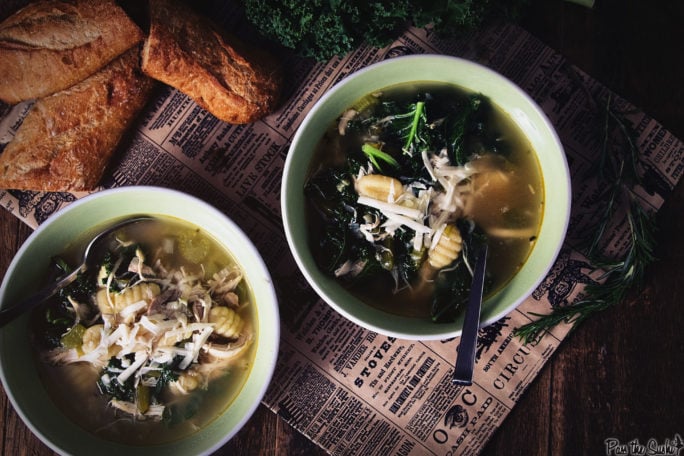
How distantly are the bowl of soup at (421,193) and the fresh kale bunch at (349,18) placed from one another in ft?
0.99

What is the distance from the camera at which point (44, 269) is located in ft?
8.57

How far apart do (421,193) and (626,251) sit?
1.12m

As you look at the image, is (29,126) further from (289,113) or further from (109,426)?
(109,426)

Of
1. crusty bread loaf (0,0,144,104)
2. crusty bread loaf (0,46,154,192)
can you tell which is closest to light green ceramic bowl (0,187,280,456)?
crusty bread loaf (0,46,154,192)

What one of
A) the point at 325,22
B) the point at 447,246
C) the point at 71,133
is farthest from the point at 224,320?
the point at 325,22

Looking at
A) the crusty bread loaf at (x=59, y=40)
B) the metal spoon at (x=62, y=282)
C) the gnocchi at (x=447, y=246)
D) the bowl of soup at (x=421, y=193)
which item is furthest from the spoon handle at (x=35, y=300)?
the gnocchi at (x=447, y=246)

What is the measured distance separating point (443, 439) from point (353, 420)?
0.45 meters

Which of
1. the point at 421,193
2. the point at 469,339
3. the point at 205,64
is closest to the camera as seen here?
the point at 469,339

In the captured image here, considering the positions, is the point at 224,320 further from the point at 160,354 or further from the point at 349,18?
the point at 349,18

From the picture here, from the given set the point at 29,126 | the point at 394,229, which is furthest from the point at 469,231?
the point at 29,126

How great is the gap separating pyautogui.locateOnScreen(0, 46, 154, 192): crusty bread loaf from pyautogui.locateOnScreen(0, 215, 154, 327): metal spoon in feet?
0.91

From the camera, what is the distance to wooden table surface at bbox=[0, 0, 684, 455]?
2.87m

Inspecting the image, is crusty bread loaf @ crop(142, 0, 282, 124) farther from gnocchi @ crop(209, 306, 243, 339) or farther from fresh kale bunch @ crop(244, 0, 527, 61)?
gnocchi @ crop(209, 306, 243, 339)

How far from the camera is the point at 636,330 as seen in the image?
9.48 feet
